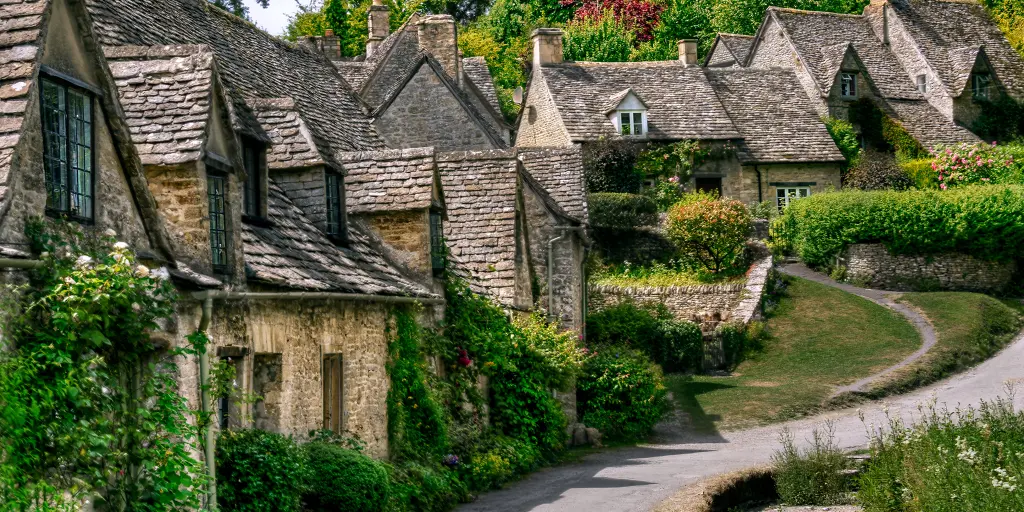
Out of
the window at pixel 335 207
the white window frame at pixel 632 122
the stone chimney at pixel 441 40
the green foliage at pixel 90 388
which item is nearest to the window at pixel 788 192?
the white window frame at pixel 632 122

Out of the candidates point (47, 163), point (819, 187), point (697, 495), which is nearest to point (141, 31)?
point (47, 163)

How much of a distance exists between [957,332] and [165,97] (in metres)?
28.0

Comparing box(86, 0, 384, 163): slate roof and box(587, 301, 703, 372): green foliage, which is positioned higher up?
box(86, 0, 384, 163): slate roof

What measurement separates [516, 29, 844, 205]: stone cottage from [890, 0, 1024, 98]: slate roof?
6.95 meters

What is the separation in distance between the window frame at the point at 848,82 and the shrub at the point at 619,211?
15.6m

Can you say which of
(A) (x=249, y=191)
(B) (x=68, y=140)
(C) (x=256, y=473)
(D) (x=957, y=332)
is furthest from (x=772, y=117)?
(B) (x=68, y=140)

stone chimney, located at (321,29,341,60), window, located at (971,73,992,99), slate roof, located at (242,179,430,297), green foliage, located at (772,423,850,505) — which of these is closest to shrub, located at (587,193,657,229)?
stone chimney, located at (321,29,341,60)

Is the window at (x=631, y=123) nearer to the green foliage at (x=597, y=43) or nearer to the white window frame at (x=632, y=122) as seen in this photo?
the white window frame at (x=632, y=122)

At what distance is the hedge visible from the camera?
141 feet

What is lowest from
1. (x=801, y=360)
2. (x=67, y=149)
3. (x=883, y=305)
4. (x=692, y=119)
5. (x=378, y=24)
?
(x=801, y=360)

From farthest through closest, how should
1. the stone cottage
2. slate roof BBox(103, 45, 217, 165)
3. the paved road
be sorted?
the stone cottage, the paved road, slate roof BBox(103, 45, 217, 165)

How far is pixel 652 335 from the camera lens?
36344 millimetres

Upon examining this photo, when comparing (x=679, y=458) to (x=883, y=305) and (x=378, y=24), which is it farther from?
(x=378, y=24)

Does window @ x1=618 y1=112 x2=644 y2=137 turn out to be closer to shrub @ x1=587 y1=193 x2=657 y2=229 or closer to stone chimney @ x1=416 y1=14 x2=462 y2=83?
shrub @ x1=587 y1=193 x2=657 y2=229
